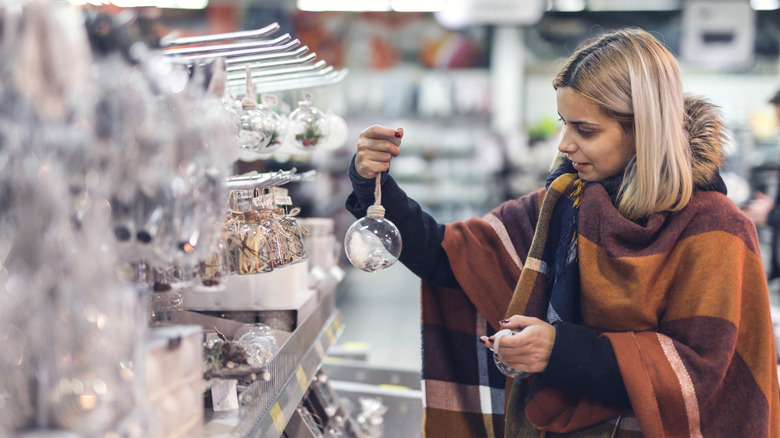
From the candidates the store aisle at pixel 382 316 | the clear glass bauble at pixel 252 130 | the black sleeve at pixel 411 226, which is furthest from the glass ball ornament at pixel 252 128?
the store aisle at pixel 382 316

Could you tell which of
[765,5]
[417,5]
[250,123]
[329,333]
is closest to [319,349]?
[329,333]

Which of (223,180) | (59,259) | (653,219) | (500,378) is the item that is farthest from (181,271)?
(500,378)

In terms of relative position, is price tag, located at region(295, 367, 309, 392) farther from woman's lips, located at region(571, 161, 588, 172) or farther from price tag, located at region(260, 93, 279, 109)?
woman's lips, located at region(571, 161, 588, 172)

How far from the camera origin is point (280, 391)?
1.48 metres

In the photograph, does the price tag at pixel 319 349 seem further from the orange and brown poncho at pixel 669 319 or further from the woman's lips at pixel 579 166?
the woman's lips at pixel 579 166

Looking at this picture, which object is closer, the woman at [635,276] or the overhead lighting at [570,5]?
the woman at [635,276]

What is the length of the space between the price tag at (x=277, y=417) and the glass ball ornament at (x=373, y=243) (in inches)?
13.5

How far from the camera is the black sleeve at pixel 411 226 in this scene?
164 cm

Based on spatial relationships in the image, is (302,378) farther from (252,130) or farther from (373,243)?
(252,130)

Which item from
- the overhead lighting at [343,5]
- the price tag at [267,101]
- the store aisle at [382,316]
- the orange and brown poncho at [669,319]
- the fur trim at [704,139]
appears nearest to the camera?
the orange and brown poncho at [669,319]

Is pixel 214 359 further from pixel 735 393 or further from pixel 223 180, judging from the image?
pixel 735 393

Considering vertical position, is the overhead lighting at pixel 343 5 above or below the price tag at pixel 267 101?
above

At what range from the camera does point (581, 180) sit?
1.63 meters

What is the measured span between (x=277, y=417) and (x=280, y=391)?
0.10 m
